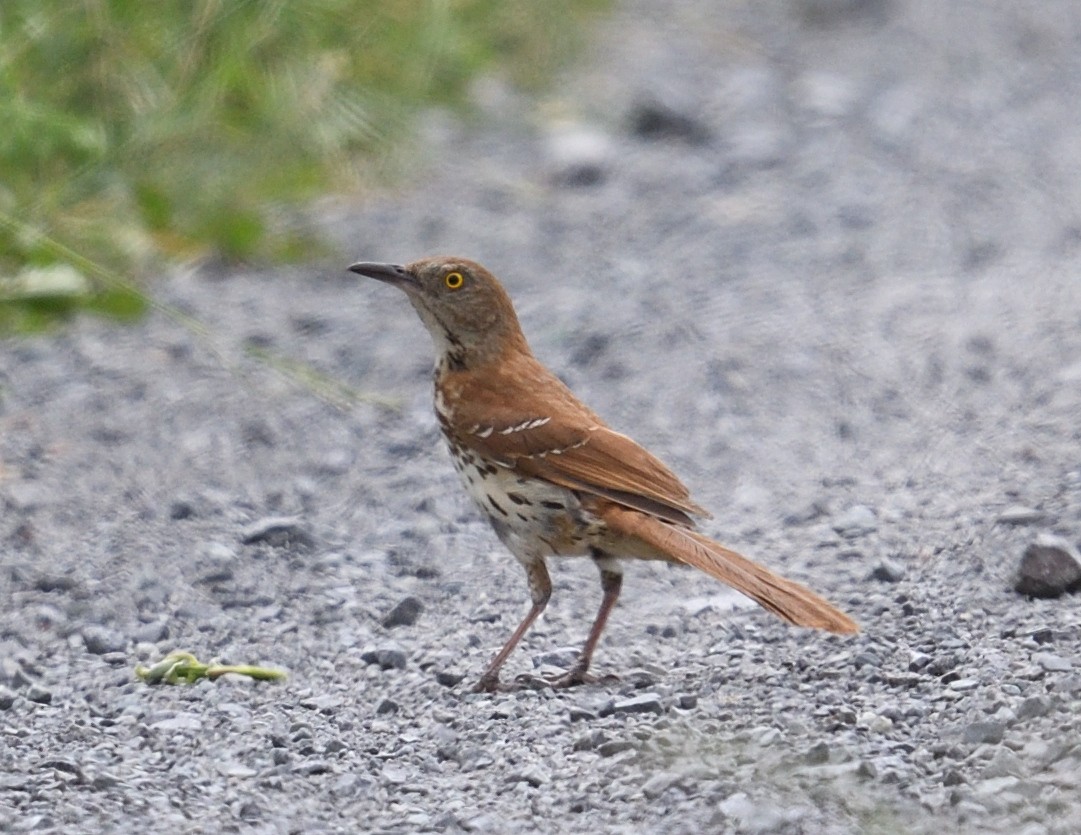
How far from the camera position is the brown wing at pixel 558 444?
449cm

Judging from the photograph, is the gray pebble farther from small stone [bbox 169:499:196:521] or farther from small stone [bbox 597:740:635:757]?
small stone [bbox 169:499:196:521]

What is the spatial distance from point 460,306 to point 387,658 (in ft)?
3.10

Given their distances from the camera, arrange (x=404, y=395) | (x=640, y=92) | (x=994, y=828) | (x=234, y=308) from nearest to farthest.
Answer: (x=994, y=828)
(x=404, y=395)
(x=234, y=308)
(x=640, y=92)

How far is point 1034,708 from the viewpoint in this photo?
3740 millimetres

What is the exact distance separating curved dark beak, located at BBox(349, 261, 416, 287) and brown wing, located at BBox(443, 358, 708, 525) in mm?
333

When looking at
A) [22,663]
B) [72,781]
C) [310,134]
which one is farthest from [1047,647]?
[310,134]

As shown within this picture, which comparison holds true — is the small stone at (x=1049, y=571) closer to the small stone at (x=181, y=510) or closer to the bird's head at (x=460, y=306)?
the bird's head at (x=460, y=306)

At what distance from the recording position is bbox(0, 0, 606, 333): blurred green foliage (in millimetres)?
6812

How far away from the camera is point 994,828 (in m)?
3.22

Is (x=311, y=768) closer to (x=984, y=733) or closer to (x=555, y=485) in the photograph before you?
(x=555, y=485)

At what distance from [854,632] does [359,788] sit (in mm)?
1032

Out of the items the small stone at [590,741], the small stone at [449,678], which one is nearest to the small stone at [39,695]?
the small stone at [449,678]

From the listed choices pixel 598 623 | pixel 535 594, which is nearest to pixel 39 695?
pixel 535 594

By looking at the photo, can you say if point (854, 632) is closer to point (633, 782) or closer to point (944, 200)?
point (633, 782)
